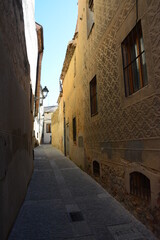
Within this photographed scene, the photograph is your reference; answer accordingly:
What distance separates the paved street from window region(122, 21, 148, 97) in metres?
2.36

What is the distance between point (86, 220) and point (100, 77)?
12.1 ft

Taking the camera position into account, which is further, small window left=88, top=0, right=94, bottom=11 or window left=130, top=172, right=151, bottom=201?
small window left=88, top=0, right=94, bottom=11

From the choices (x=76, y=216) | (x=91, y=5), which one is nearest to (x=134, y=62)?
(x=76, y=216)

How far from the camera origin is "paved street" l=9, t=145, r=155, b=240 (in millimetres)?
2719

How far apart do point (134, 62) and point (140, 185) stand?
2.31 m

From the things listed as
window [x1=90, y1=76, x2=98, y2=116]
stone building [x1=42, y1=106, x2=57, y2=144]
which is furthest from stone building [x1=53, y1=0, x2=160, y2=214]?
stone building [x1=42, y1=106, x2=57, y2=144]

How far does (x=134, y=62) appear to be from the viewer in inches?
138

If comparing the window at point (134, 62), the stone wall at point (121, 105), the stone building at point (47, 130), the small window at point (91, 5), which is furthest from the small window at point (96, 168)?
the stone building at point (47, 130)

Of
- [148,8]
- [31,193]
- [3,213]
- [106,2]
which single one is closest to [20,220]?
[3,213]

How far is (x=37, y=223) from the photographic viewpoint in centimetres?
310

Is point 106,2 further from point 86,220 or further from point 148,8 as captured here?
point 86,220

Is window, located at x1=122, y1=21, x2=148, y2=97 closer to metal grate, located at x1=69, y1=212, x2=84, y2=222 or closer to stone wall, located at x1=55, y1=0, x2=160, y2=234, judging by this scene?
stone wall, located at x1=55, y1=0, x2=160, y2=234

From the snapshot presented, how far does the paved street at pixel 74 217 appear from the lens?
107 inches

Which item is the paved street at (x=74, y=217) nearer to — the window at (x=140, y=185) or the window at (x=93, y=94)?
the window at (x=140, y=185)
